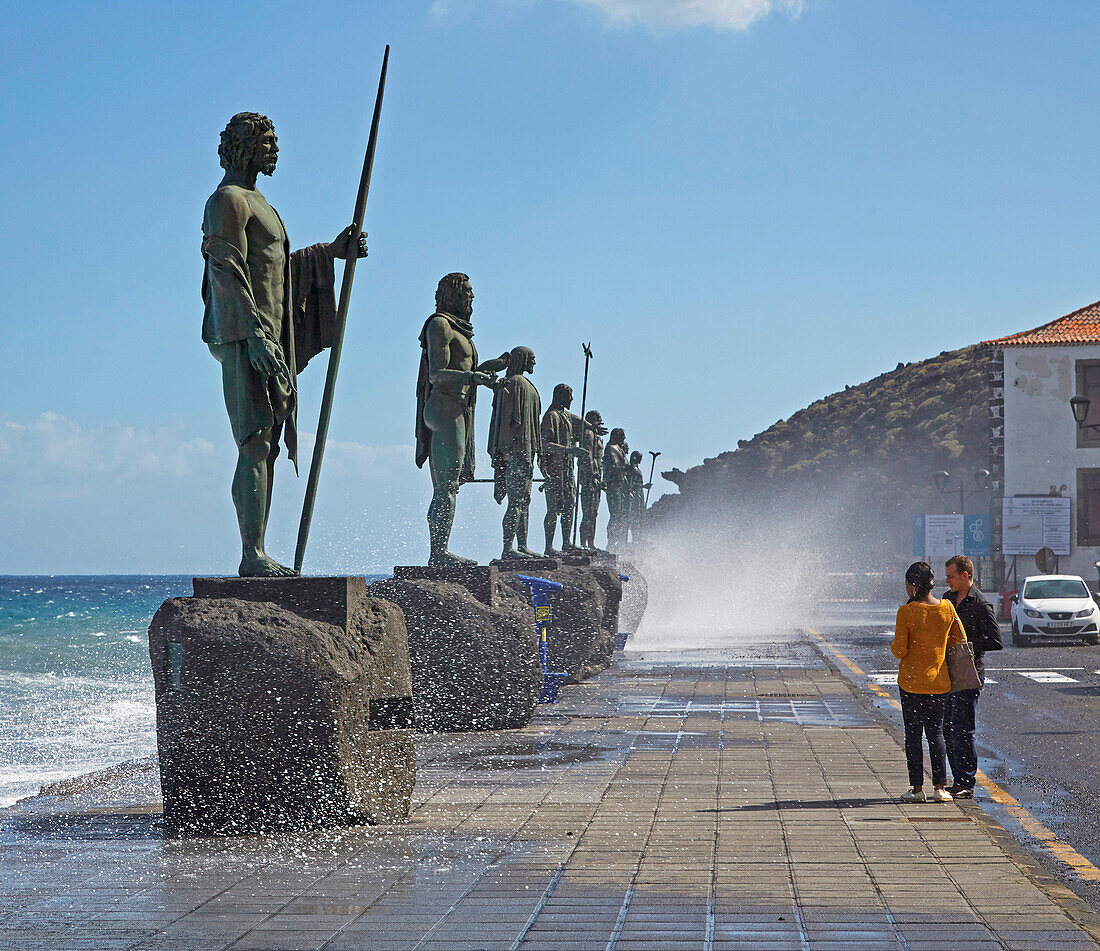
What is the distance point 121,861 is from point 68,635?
4693 cm

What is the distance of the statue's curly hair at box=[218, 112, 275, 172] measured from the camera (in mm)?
7047

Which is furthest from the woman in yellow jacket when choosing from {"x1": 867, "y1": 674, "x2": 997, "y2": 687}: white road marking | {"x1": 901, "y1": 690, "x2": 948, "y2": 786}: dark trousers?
{"x1": 867, "y1": 674, "x2": 997, "y2": 687}: white road marking

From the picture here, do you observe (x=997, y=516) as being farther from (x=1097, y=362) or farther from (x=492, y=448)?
(x=492, y=448)

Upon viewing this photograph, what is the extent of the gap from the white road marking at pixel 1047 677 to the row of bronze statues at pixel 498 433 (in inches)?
238

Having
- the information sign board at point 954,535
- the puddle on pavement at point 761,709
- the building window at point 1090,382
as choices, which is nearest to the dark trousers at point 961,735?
the puddle on pavement at point 761,709

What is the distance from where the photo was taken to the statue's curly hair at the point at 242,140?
7047 millimetres

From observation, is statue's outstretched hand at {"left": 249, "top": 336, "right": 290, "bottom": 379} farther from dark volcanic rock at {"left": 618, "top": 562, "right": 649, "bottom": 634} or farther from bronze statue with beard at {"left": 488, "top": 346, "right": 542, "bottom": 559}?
dark volcanic rock at {"left": 618, "top": 562, "right": 649, "bottom": 634}

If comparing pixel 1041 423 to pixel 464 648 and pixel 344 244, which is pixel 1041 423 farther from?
pixel 344 244

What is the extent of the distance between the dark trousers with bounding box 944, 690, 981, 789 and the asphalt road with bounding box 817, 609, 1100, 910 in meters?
0.23

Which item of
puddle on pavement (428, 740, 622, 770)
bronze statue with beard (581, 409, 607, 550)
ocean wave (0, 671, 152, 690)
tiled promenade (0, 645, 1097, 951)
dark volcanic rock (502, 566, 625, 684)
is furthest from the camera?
ocean wave (0, 671, 152, 690)

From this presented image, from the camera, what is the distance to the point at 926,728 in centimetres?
819

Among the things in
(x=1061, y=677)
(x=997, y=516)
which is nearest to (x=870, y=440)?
(x=997, y=516)

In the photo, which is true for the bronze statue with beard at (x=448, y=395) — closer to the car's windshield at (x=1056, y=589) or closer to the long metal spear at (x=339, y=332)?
the long metal spear at (x=339, y=332)

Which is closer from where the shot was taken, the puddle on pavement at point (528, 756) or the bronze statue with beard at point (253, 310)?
the bronze statue with beard at point (253, 310)
